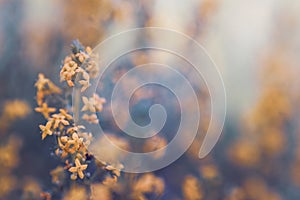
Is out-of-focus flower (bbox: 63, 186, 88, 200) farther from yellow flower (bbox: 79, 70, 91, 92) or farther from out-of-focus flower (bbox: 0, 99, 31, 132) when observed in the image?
out-of-focus flower (bbox: 0, 99, 31, 132)

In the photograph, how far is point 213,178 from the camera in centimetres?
122

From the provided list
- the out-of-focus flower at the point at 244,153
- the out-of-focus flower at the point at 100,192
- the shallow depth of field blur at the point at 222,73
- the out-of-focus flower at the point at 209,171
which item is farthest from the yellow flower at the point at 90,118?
the out-of-focus flower at the point at 244,153

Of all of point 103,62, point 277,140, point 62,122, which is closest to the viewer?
point 62,122

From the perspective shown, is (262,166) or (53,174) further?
(262,166)

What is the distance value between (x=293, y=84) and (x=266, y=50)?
0.14m

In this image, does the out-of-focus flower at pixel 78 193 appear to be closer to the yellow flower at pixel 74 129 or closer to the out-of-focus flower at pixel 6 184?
the yellow flower at pixel 74 129

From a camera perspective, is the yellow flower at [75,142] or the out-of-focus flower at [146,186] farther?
the out-of-focus flower at [146,186]

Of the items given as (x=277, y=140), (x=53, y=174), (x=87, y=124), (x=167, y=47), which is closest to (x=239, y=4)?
(x=167, y=47)

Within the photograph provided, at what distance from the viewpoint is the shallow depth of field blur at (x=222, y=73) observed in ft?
4.04

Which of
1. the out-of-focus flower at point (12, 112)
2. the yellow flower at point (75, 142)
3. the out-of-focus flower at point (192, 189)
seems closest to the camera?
the yellow flower at point (75, 142)

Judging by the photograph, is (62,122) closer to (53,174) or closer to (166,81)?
(53,174)

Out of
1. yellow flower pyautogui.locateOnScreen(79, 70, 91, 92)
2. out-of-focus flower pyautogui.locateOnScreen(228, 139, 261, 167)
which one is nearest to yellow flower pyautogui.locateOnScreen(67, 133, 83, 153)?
yellow flower pyautogui.locateOnScreen(79, 70, 91, 92)

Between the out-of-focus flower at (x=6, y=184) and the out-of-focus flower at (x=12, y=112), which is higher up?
the out-of-focus flower at (x=12, y=112)

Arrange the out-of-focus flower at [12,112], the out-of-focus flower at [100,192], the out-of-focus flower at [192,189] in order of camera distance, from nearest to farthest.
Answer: the out-of-focus flower at [100,192] → the out-of-focus flower at [192,189] → the out-of-focus flower at [12,112]
